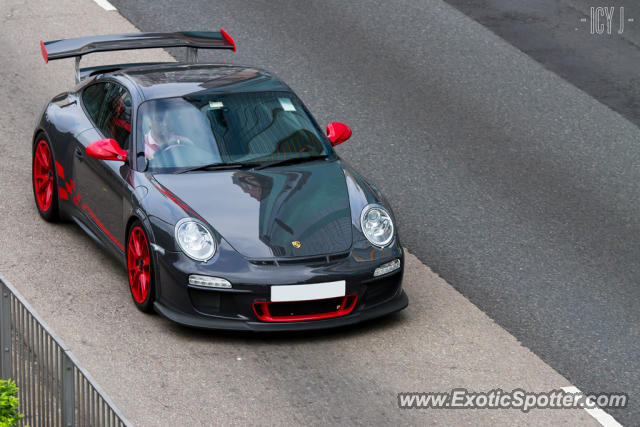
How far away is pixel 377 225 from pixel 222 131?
58.9 inches

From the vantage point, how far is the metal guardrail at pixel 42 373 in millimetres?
5801

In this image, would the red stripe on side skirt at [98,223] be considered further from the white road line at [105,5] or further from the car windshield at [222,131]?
the white road line at [105,5]

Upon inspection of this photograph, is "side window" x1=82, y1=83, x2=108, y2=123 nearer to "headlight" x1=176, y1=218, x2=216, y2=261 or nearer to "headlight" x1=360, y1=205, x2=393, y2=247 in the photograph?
"headlight" x1=176, y1=218, x2=216, y2=261

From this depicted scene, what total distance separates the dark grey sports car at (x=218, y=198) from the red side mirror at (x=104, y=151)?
1 centimetres

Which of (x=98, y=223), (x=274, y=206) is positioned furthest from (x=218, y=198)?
(x=98, y=223)

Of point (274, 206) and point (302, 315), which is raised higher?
point (274, 206)

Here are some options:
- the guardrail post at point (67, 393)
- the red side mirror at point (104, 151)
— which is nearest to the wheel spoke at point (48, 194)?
the red side mirror at point (104, 151)

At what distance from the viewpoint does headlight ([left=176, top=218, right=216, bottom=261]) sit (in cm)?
821

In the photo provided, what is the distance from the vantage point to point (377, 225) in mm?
8656

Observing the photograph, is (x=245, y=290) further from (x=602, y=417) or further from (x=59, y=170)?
(x=59, y=170)

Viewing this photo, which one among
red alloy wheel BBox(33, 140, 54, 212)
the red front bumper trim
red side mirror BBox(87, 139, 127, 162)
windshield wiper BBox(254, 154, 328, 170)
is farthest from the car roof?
the red front bumper trim

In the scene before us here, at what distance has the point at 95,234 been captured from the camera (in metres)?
9.54

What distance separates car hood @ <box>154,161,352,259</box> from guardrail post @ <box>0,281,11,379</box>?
1.94 m

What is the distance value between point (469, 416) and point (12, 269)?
4001 mm
